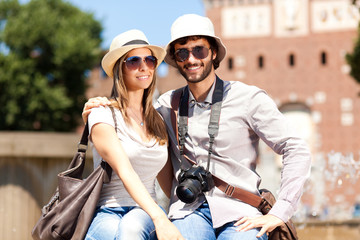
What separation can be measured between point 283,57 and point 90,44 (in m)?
9.27

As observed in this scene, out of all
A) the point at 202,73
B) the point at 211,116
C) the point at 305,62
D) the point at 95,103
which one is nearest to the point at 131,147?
the point at 95,103

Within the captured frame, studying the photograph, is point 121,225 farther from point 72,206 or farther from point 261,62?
point 261,62

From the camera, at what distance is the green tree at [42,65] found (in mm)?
20828

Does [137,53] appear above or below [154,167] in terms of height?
above

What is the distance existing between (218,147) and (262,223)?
425mm

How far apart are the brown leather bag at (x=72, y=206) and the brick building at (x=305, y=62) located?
22537 millimetres

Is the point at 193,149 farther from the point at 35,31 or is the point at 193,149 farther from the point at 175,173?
the point at 35,31

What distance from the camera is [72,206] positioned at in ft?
7.72

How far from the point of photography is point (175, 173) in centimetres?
271

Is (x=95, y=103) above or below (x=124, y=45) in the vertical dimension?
below

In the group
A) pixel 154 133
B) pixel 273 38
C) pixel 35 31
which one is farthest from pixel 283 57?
pixel 154 133

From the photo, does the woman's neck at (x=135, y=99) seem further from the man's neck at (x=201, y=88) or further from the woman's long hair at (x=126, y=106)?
the man's neck at (x=201, y=88)

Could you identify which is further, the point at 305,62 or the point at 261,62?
the point at 261,62

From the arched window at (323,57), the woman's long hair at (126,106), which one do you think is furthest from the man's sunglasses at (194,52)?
the arched window at (323,57)
